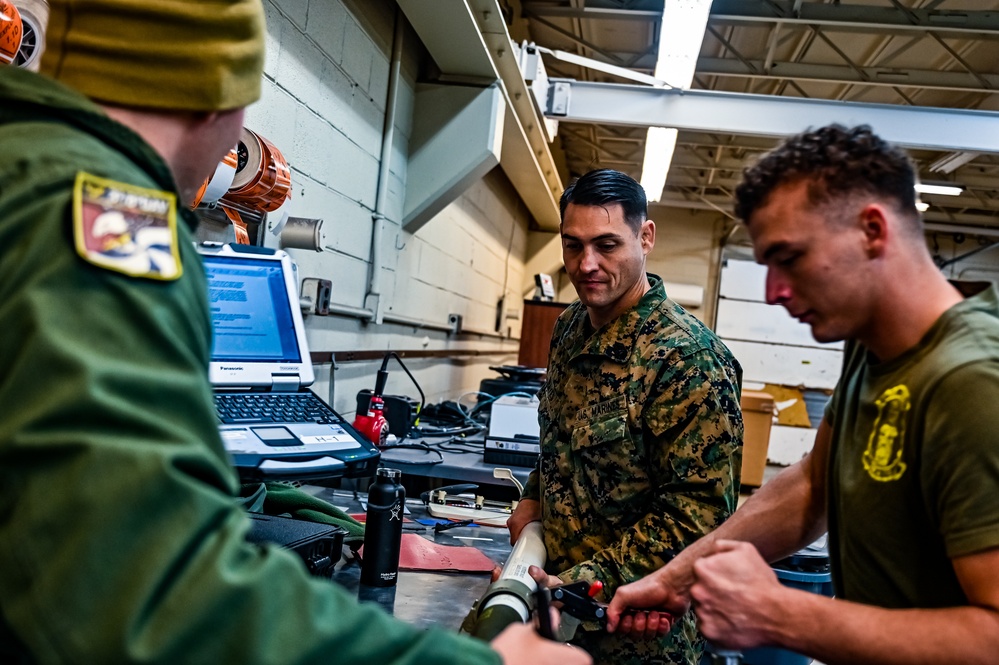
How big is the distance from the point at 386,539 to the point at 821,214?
851 mm

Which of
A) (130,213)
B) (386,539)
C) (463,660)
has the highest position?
(130,213)

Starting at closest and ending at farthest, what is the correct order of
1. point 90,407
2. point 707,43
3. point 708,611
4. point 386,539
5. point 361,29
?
point 90,407 → point 708,611 → point 386,539 → point 361,29 → point 707,43

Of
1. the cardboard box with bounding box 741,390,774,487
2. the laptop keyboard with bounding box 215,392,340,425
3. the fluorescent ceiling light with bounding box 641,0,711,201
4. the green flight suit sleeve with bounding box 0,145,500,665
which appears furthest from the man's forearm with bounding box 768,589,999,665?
the cardboard box with bounding box 741,390,774,487

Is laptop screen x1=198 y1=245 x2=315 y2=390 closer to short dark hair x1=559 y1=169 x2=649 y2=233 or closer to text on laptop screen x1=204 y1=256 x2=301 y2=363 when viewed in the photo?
text on laptop screen x1=204 y1=256 x2=301 y2=363

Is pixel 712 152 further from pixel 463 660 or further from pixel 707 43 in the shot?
pixel 463 660

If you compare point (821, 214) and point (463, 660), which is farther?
point (821, 214)

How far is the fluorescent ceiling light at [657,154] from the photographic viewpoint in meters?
4.72

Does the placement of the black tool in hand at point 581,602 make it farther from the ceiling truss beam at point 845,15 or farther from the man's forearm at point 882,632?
the ceiling truss beam at point 845,15

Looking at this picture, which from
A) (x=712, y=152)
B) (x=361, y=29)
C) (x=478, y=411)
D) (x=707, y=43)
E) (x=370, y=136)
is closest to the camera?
(x=361, y=29)

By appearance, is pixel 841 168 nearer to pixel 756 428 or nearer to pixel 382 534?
pixel 382 534

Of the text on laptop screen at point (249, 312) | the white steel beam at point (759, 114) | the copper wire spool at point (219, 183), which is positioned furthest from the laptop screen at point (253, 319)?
the white steel beam at point (759, 114)

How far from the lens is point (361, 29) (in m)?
2.87

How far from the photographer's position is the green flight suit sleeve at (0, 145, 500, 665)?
43 cm

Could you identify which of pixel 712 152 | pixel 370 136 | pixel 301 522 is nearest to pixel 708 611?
pixel 301 522
